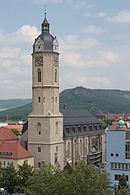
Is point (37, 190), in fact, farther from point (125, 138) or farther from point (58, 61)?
point (58, 61)

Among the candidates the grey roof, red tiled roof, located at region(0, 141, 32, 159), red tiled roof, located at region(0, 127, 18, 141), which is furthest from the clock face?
red tiled roof, located at region(0, 127, 18, 141)

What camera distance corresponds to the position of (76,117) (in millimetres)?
96688

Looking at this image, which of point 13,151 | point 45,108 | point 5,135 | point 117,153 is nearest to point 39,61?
point 45,108

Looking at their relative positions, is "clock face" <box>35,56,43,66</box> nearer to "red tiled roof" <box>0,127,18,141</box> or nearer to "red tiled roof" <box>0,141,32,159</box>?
"red tiled roof" <box>0,141,32,159</box>

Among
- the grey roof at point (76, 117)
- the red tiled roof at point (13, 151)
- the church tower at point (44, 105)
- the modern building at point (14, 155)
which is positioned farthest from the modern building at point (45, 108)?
the grey roof at point (76, 117)

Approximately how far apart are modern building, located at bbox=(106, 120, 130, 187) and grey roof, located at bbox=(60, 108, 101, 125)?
543 inches

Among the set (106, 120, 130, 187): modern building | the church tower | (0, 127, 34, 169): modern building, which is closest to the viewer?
(106, 120, 130, 187): modern building

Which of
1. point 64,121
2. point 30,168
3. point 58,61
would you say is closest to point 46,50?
point 58,61

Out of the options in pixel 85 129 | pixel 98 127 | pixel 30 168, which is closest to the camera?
pixel 30 168

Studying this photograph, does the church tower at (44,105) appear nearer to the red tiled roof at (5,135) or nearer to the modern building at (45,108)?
the modern building at (45,108)

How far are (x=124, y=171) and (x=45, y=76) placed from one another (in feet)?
70.3

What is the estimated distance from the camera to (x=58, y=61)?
8112 centimetres

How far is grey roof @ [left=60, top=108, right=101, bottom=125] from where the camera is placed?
9094 centimetres

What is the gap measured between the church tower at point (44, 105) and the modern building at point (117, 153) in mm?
9808
